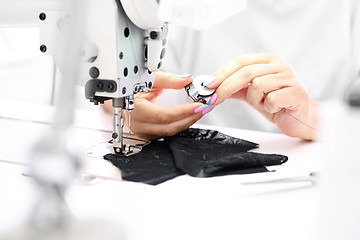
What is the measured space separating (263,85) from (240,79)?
60 millimetres

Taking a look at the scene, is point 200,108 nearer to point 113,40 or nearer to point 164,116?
point 164,116

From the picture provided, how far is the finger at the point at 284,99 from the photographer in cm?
102

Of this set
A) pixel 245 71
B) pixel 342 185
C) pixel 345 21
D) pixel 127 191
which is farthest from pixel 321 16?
pixel 342 185

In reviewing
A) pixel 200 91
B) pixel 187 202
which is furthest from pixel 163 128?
pixel 187 202

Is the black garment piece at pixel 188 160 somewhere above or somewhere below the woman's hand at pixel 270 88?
below

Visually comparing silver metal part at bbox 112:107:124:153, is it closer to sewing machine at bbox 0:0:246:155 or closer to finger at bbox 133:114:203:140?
sewing machine at bbox 0:0:246:155

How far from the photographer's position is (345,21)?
1.48m

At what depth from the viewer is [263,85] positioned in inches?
39.4

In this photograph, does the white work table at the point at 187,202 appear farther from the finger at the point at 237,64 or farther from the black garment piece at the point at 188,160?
the finger at the point at 237,64

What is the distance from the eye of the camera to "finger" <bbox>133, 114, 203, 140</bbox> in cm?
104

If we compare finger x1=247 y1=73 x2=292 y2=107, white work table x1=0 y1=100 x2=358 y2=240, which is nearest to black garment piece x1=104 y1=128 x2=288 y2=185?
white work table x1=0 y1=100 x2=358 y2=240

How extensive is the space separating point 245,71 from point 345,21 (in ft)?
2.24

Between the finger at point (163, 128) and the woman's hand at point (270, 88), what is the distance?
10 cm

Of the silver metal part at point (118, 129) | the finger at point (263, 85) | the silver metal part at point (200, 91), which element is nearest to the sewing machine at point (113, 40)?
the silver metal part at point (118, 129)
